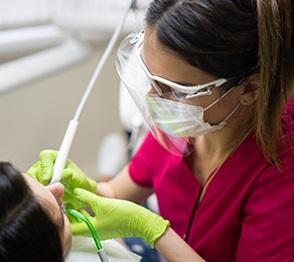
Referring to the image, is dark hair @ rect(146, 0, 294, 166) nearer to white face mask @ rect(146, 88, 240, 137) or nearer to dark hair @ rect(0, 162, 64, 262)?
white face mask @ rect(146, 88, 240, 137)

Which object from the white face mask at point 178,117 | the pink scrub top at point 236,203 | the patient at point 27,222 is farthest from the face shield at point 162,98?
the patient at point 27,222

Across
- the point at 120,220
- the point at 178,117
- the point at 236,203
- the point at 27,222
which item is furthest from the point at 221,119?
the point at 27,222

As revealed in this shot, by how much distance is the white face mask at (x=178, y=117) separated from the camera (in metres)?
1.16

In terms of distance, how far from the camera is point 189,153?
1.34 meters

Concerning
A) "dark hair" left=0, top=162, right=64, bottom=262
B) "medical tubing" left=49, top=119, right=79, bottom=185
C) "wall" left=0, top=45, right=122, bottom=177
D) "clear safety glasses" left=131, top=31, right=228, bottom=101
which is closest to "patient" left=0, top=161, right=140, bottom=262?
"dark hair" left=0, top=162, right=64, bottom=262

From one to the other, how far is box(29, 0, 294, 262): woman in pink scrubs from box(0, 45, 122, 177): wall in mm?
663

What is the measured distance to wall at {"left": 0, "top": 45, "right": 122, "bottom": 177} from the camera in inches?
81.0

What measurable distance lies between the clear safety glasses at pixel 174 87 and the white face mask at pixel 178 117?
0.06ft

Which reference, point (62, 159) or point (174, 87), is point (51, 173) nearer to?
point (62, 159)

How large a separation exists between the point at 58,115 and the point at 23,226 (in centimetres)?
155

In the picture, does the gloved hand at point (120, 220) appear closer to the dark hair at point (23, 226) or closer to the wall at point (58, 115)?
the dark hair at point (23, 226)

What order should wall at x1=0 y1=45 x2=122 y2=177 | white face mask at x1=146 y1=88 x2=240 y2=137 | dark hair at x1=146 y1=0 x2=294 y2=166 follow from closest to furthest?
1. dark hair at x1=146 y1=0 x2=294 y2=166
2. white face mask at x1=146 y1=88 x2=240 y2=137
3. wall at x1=0 y1=45 x2=122 y2=177

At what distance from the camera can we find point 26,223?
80 cm

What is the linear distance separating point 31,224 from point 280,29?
1.99 ft
